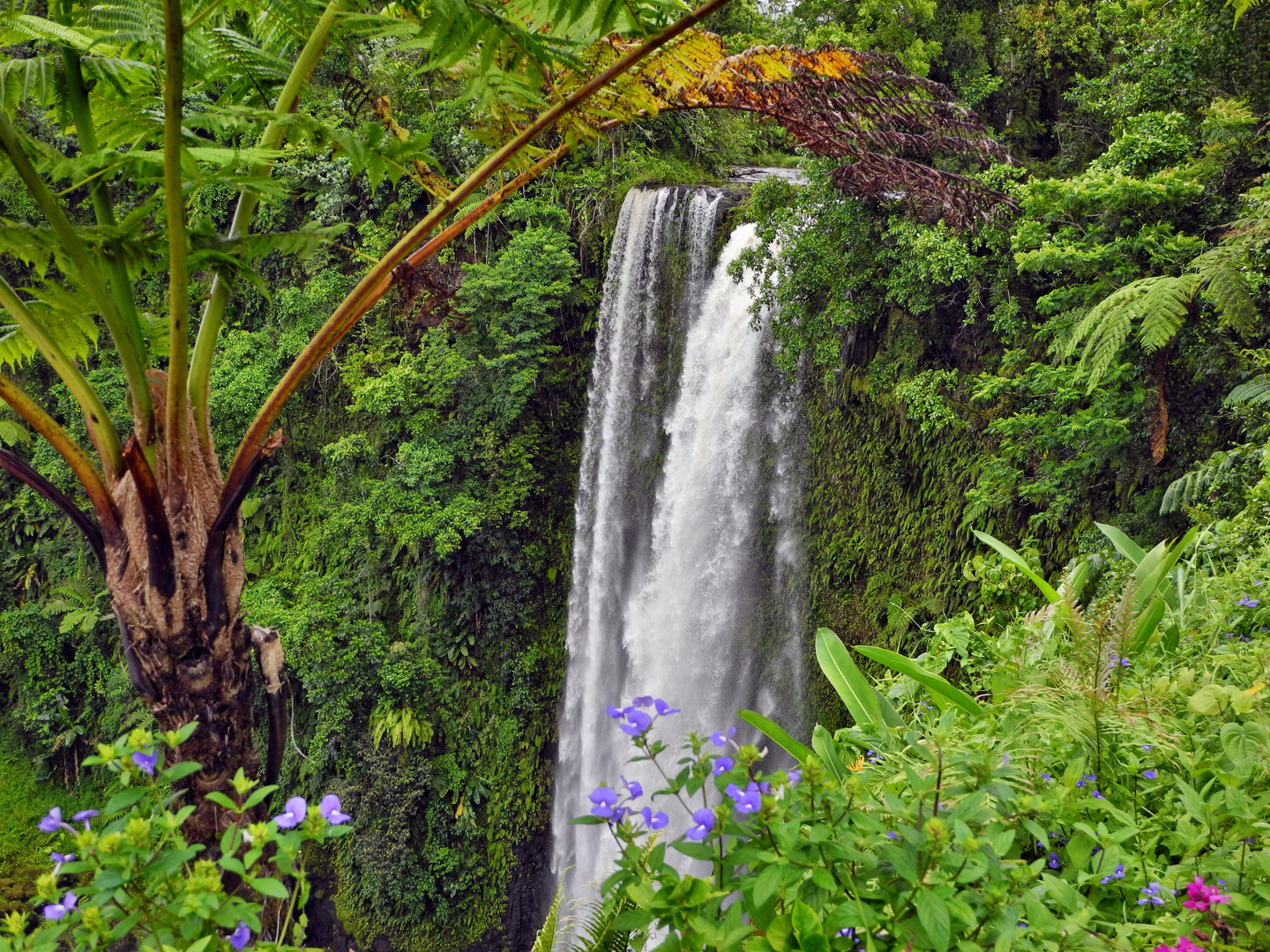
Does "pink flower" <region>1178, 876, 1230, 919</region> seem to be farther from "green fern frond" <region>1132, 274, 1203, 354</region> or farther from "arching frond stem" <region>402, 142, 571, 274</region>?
"green fern frond" <region>1132, 274, 1203, 354</region>

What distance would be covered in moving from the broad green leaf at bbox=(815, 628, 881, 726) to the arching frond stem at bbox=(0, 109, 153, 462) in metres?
2.05

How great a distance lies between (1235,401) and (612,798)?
13.1 feet

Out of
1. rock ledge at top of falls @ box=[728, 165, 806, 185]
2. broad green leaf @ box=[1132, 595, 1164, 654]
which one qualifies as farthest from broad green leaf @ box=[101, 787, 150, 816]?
rock ledge at top of falls @ box=[728, 165, 806, 185]

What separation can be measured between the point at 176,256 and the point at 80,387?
1.50ft

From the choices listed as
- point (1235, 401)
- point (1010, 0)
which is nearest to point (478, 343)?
point (1010, 0)

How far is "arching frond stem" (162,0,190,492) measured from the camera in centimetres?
154

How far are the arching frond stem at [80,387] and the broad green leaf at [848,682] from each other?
209cm

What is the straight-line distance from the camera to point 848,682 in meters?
2.41

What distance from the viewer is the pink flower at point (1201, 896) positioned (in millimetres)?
1101

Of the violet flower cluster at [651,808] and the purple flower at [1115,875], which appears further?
the purple flower at [1115,875]

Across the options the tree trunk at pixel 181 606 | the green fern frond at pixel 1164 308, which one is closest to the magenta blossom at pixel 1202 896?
the tree trunk at pixel 181 606

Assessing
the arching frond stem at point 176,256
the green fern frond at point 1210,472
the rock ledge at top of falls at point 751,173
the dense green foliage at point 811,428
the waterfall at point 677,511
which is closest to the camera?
the arching frond stem at point 176,256

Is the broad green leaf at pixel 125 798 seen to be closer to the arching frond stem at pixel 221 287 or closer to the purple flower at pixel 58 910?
the purple flower at pixel 58 910

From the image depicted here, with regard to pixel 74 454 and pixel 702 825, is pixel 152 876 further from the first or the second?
pixel 74 454
